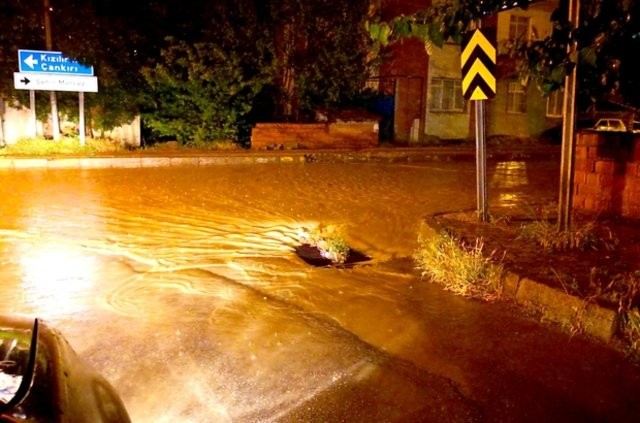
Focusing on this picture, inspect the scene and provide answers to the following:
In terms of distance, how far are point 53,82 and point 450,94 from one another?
16.7 meters

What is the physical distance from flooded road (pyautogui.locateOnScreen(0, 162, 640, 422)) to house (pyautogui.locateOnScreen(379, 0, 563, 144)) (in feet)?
53.0

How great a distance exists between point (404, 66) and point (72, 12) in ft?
43.5

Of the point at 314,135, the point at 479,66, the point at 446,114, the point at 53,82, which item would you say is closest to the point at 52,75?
the point at 53,82

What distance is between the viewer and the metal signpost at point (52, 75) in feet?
57.2

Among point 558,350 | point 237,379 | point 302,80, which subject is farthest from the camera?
point 302,80

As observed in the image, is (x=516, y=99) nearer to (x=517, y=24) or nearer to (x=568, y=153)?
(x=517, y=24)

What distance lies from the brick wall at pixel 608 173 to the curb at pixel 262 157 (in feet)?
36.1

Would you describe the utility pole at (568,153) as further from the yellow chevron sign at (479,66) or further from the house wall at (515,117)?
the house wall at (515,117)

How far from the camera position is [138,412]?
3.86 meters

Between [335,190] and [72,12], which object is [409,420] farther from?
[72,12]

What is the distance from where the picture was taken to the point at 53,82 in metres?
17.8

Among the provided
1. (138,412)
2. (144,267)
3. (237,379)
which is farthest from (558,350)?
(144,267)

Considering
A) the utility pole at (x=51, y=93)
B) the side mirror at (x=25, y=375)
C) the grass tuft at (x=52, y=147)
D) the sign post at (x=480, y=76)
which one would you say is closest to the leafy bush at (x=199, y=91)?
the grass tuft at (x=52, y=147)

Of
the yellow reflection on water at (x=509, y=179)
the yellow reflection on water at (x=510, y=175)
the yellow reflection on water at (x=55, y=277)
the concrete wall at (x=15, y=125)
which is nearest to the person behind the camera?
the yellow reflection on water at (x=55, y=277)
